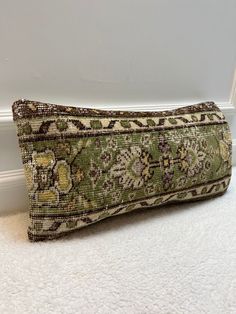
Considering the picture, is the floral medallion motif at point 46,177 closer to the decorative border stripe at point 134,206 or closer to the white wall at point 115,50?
the decorative border stripe at point 134,206

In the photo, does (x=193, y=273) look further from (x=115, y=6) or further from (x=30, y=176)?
(x=115, y=6)

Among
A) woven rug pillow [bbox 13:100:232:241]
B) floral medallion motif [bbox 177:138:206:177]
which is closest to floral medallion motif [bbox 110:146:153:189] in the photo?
woven rug pillow [bbox 13:100:232:241]

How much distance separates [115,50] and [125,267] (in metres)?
0.58

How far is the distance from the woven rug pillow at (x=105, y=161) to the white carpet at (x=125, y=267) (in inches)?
1.9

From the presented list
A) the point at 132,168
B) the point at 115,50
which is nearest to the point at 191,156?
the point at 132,168

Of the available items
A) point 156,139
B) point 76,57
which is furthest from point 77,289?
point 76,57

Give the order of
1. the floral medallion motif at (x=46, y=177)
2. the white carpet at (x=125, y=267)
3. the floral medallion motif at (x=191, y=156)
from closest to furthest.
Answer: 1. the white carpet at (x=125, y=267)
2. the floral medallion motif at (x=46, y=177)
3. the floral medallion motif at (x=191, y=156)

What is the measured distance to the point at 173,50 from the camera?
3.45 feet

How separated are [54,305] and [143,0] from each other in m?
0.81

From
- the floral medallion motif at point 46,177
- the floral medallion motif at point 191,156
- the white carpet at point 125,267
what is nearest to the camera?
the white carpet at point 125,267

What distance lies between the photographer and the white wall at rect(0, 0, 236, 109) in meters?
0.82

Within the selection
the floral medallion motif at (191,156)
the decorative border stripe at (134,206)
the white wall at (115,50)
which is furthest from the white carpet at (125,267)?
the white wall at (115,50)

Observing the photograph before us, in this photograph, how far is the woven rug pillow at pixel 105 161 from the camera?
0.74 metres

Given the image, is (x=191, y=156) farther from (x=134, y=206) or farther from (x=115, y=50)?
(x=115, y=50)
